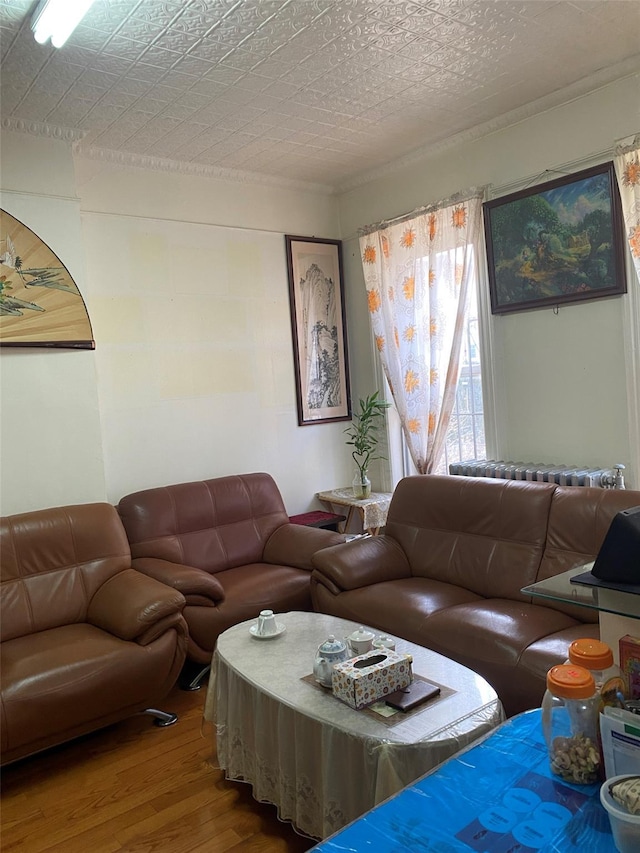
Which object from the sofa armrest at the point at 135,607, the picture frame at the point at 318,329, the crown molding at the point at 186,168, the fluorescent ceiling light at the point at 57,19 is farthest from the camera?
the picture frame at the point at 318,329

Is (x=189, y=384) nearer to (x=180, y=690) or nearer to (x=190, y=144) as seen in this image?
(x=190, y=144)

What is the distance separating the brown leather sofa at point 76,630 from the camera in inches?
94.6

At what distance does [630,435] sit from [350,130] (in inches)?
90.1

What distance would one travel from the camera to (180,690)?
3.12 meters

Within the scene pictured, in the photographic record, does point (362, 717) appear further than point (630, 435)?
No

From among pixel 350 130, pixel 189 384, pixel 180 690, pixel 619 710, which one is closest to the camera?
pixel 619 710

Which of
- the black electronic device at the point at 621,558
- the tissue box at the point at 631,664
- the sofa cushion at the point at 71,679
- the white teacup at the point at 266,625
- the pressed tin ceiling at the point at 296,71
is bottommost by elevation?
the sofa cushion at the point at 71,679

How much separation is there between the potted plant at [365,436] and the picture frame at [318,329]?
15 centimetres

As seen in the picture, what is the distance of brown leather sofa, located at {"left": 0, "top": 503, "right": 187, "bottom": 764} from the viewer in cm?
240

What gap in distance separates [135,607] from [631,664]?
86.6 inches

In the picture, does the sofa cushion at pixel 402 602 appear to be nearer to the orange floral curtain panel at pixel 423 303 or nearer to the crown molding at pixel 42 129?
the orange floral curtain panel at pixel 423 303

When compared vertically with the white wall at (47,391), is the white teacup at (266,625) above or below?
below

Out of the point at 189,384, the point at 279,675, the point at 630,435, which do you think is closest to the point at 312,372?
the point at 189,384

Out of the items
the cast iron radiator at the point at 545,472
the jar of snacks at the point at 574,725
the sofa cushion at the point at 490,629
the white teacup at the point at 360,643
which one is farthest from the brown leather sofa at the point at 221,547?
the jar of snacks at the point at 574,725
